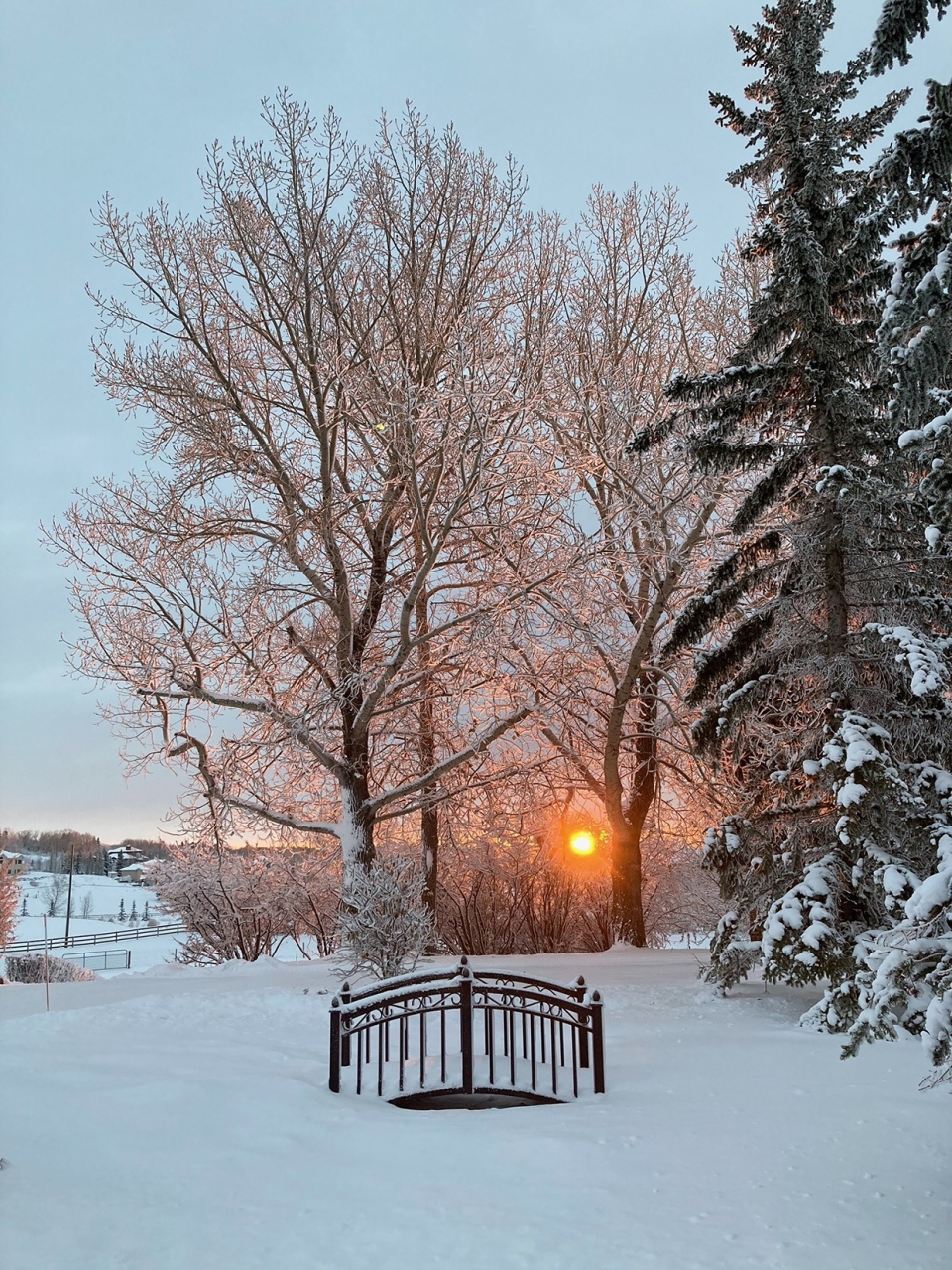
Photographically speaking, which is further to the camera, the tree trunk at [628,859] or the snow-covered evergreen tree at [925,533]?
the tree trunk at [628,859]

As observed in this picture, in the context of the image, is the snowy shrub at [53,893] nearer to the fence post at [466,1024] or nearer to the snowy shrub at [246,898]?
the snowy shrub at [246,898]

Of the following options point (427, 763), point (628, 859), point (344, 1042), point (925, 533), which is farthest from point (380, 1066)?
point (427, 763)

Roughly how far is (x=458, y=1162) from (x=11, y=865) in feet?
87.4

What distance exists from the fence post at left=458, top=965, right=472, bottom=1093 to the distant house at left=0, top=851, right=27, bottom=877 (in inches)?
866

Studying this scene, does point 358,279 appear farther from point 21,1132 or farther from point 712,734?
point 21,1132

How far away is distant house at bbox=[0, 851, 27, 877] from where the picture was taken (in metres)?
26.2

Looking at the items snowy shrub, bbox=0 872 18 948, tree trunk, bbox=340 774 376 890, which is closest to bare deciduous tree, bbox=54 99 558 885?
tree trunk, bbox=340 774 376 890

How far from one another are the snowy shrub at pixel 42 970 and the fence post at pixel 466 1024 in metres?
12.8

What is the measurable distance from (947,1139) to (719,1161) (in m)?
1.74

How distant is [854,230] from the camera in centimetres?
923

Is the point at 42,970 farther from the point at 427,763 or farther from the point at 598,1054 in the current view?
the point at 598,1054

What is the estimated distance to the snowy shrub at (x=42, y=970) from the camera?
62.7 ft

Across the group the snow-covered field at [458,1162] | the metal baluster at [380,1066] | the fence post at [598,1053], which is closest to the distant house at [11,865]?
the snow-covered field at [458,1162]

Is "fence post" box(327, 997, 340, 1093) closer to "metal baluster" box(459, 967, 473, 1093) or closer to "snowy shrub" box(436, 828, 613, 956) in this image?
"metal baluster" box(459, 967, 473, 1093)
